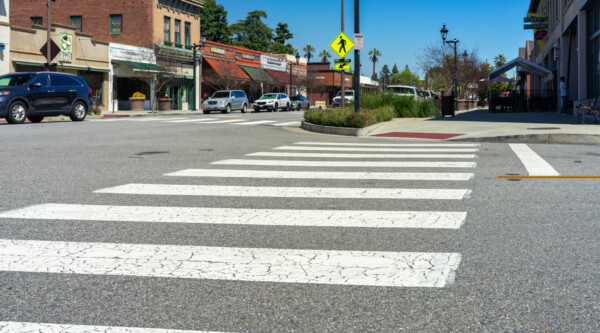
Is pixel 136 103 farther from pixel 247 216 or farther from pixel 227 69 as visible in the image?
pixel 247 216

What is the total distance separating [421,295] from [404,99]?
24.7 meters

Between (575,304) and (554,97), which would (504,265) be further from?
(554,97)

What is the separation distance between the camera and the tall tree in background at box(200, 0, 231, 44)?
92.2 meters

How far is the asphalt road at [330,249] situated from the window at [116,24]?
3986 cm

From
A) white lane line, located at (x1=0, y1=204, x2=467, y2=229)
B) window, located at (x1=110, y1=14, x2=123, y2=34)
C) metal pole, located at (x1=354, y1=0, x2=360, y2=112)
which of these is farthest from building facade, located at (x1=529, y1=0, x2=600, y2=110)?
window, located at (x1=110, y1=14, x2=123, y2=34)

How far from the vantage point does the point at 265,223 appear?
5.66 m

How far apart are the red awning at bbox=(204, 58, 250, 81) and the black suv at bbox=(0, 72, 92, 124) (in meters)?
28.8

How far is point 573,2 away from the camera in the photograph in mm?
27547

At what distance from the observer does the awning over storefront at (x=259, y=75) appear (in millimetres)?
59000

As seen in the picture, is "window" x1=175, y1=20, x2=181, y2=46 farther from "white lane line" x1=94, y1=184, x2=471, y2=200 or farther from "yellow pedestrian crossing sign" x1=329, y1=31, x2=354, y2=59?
"white lane line" x1=94, y1=184, x2=471, y2=200

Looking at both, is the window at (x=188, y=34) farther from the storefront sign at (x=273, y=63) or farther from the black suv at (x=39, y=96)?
the black suv at (x=39, y=96)

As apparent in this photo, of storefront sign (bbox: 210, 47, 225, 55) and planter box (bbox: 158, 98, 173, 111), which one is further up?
storefront sign (bbox: 210, 47, 225, 55)

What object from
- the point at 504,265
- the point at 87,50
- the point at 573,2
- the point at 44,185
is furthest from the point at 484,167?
the point at 87,50

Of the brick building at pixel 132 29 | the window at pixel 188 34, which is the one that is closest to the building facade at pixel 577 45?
the brick building at pixel 132 29
